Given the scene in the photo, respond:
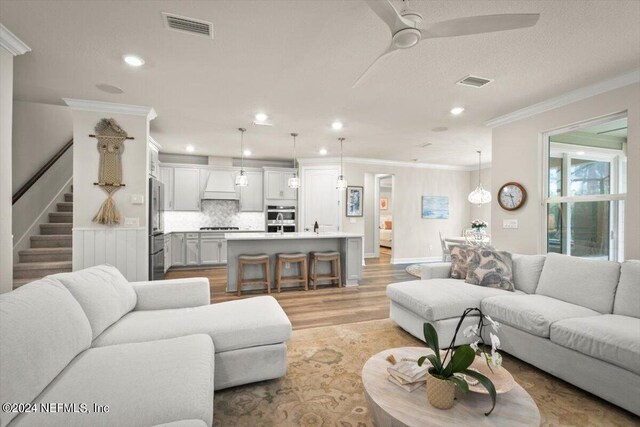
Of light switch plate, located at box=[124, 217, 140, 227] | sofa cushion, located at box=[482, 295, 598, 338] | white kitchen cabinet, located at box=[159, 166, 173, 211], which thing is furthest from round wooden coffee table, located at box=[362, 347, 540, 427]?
white kitchen cabinet, located at box=[159, 166, 173, 211]

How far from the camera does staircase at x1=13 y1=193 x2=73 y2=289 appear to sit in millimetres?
4117

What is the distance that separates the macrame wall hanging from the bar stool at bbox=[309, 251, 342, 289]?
9.59ft

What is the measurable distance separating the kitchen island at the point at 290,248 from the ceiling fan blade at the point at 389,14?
3607mm

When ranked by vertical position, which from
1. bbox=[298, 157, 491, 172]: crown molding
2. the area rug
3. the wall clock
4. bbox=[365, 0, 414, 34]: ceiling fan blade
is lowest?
the area rug

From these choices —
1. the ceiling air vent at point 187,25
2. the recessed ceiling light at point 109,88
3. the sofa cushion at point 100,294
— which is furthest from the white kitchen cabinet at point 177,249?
the ceiling air vent at point 187,25

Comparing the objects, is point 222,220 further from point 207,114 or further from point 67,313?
point 67,313

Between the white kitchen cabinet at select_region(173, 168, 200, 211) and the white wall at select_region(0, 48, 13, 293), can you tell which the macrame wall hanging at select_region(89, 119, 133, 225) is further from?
the white kitchen cabinet at select_region(173, 168, 200, 211)

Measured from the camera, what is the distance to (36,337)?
4.38ft

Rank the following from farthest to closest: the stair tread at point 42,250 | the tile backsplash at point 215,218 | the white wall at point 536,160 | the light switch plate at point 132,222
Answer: the tile backsplash at point 215,218, the stair tread at point 42,250, the light switch plate at point 132,222, the white wall at point 536,160

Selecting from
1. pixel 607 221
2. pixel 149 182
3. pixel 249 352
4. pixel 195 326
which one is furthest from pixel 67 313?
pixel 607 221

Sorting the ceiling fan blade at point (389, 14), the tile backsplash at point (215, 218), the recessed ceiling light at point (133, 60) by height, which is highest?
the recessed ceiling light at point (133, 60)

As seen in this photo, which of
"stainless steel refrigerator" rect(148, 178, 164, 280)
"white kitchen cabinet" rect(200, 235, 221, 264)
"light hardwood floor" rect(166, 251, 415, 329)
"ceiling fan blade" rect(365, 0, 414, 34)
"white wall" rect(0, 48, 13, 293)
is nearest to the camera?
"ceiling fan blade" rect(365, 0, 414, 34)

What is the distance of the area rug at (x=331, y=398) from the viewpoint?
1864 millimetres

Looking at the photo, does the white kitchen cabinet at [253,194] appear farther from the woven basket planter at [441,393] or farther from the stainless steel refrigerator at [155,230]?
the woven basket planter at [441,393]
